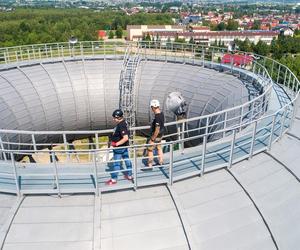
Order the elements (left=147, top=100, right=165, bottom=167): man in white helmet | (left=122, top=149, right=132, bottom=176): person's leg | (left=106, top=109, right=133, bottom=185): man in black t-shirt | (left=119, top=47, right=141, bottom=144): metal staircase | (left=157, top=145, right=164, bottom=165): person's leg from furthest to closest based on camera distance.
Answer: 1. (left=119, top=47, right=141, bottom=144): metal staircase
2. (left=157, top=145, right=164, bottom=165): person's leg
3. (left=147, top=100, right=165, bottom=167): man in white helmet
4. (left=122, top=149, right=132, bottom=176): person's leg
5. (left=106, top=109, right=133, bottom=185): man in black t-shirt

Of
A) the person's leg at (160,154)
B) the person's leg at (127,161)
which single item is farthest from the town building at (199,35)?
the person's leg at (127,161)

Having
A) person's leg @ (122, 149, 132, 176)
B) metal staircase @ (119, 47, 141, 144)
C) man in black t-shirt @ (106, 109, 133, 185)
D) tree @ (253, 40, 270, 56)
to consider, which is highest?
man in black t-shirt @ (106, 109, 133, 185)

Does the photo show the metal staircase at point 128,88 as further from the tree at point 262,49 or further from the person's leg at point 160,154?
the tree at point 262,49

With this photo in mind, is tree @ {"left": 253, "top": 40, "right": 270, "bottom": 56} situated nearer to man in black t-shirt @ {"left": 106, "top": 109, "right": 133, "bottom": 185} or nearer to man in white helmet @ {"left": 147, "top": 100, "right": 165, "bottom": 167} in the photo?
man in white helmet @ {"left": 147, "top": 100, "right": 165, "bottom": 167}

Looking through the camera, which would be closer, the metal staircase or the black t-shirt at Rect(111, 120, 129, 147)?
the black t-shirt at Rect(111, 120, 129, 147)

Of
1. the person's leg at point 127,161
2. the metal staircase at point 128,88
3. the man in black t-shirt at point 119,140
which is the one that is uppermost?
the man in black t-shirt at point 119,140

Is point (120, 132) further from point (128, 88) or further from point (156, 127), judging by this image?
point (128, 88)

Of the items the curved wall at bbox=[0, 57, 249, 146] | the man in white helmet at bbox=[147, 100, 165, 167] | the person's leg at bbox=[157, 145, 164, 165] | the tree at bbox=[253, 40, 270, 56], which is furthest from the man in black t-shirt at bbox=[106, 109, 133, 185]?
the tree at bbox=[253, 40, 270, 56]

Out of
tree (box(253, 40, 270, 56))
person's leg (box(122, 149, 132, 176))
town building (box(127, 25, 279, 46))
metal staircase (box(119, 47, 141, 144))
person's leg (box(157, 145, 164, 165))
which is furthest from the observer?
town building (box(127, 25, 279, 46))

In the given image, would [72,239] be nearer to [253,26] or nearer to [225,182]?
[225,182]
